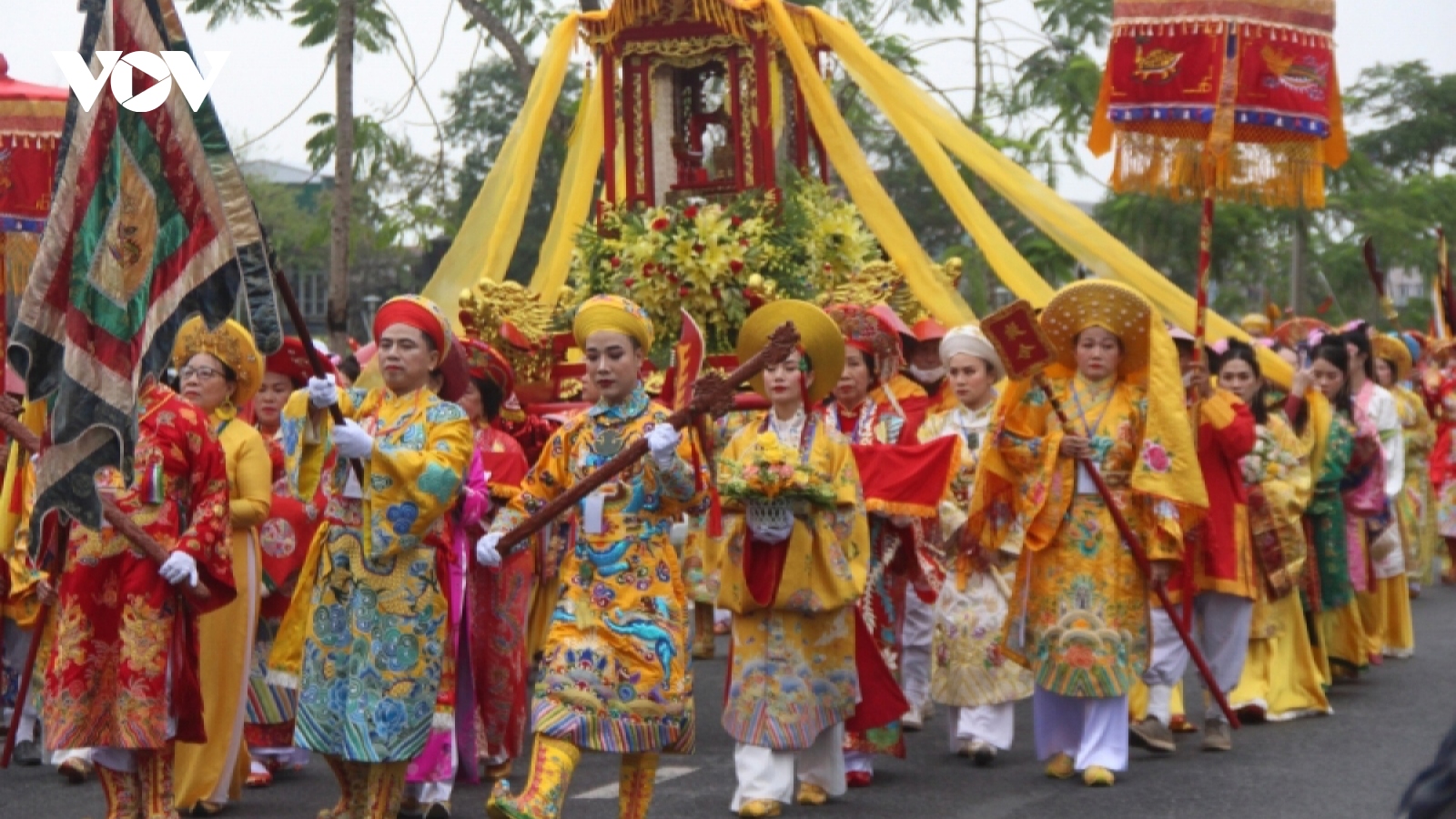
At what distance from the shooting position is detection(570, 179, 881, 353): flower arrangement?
12680 millimetres

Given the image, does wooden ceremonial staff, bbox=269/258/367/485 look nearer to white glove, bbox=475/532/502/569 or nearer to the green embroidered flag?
the green embroidered flag

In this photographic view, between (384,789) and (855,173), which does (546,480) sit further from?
(855,173)

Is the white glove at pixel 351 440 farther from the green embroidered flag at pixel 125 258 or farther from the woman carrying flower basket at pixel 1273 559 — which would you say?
the woman carrying flower basket at pixel 1273 559

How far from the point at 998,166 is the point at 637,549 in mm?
6408

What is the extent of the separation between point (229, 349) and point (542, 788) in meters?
2.60

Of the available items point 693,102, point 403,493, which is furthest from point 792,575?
point 693,102

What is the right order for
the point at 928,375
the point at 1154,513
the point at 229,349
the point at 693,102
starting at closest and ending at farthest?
the point at 229,349
the point at 1154,513
the point at 928,375
the point at 693,102

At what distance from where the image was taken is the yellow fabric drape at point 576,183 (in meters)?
14.3

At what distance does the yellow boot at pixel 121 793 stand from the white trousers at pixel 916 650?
379 centimetres

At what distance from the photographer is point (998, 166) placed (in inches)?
512

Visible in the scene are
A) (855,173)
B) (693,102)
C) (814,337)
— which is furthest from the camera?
(693,102)

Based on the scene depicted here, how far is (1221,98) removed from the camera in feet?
32.7

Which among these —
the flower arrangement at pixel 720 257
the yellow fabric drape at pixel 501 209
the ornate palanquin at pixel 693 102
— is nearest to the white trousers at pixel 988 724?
the flower arrangement at pixel 720 257

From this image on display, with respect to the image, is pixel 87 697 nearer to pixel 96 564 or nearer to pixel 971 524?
pixel 96 564
